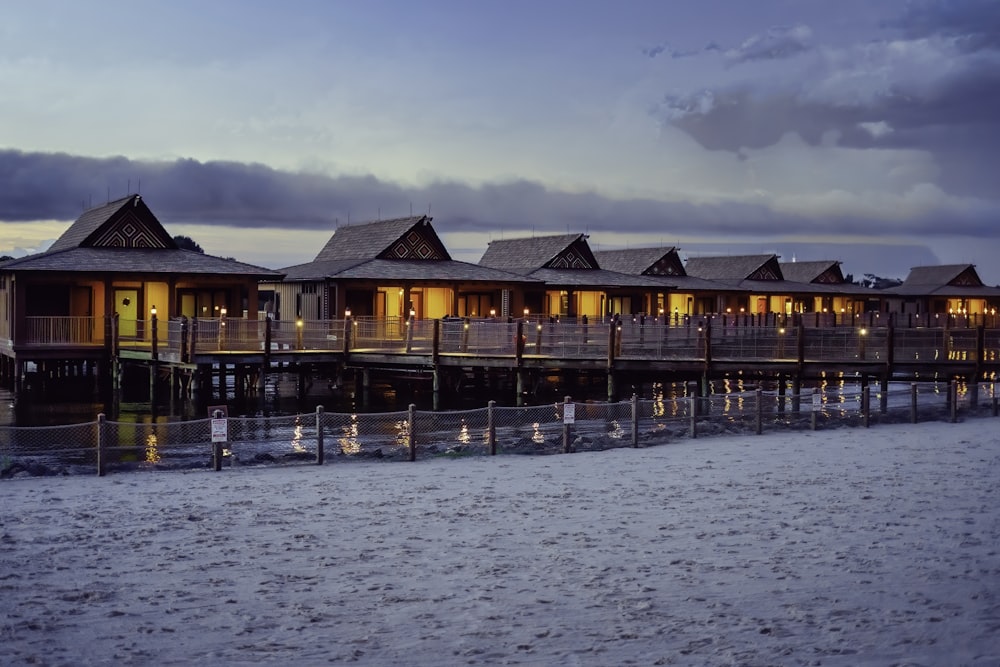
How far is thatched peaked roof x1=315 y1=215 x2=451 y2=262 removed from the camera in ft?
190

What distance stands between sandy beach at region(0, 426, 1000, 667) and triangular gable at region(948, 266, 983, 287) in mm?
86115

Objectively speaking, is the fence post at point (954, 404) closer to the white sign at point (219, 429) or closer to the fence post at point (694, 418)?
the fence post at point (694, 418)

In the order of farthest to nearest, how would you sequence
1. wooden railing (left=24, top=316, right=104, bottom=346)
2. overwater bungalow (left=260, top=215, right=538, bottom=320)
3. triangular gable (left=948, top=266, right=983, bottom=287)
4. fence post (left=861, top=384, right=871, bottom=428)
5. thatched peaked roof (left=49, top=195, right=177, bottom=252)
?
triangular gable (left=948, top=266, right=983, bottom=287) → overwater bungalow (left=260, top=215, right=538, bottom=320) → thatched peaked roof (left=49, top=195, right=177, bottom=252) → wooden railing (left=24, top=316, right=104, bottom=346) → fence post (left=861, top=384, right=871, bottom=428)

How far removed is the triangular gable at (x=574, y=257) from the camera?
67.0m

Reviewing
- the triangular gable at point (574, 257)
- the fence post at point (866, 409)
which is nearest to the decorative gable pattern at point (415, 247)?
the triangular gable at point (574, 257)

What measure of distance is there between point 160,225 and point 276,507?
38.2 meters

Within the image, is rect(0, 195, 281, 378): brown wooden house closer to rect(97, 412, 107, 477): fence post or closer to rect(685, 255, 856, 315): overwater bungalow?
rect(97, 412, 107, 477): fence post

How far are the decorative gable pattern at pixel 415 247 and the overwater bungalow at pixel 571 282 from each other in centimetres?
558

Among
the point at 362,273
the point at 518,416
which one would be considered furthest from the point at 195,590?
the point at 362,273

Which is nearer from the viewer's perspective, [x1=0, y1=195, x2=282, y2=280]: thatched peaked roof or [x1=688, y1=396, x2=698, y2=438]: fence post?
[x1=688, y1=396, x2=698, y2=438]: fence post

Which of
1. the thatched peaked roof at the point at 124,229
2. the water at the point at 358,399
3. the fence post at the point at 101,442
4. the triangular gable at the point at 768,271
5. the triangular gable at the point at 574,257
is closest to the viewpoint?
the fence post at the point at 101,442

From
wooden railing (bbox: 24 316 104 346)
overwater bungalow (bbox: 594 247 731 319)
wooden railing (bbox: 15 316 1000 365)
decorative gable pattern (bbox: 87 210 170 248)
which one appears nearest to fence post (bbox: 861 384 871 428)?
wooden railing (bbox: 15 316 1000 365)

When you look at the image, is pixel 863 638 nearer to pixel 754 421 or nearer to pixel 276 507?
pixel 276 507

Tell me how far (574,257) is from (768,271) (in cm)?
2480
